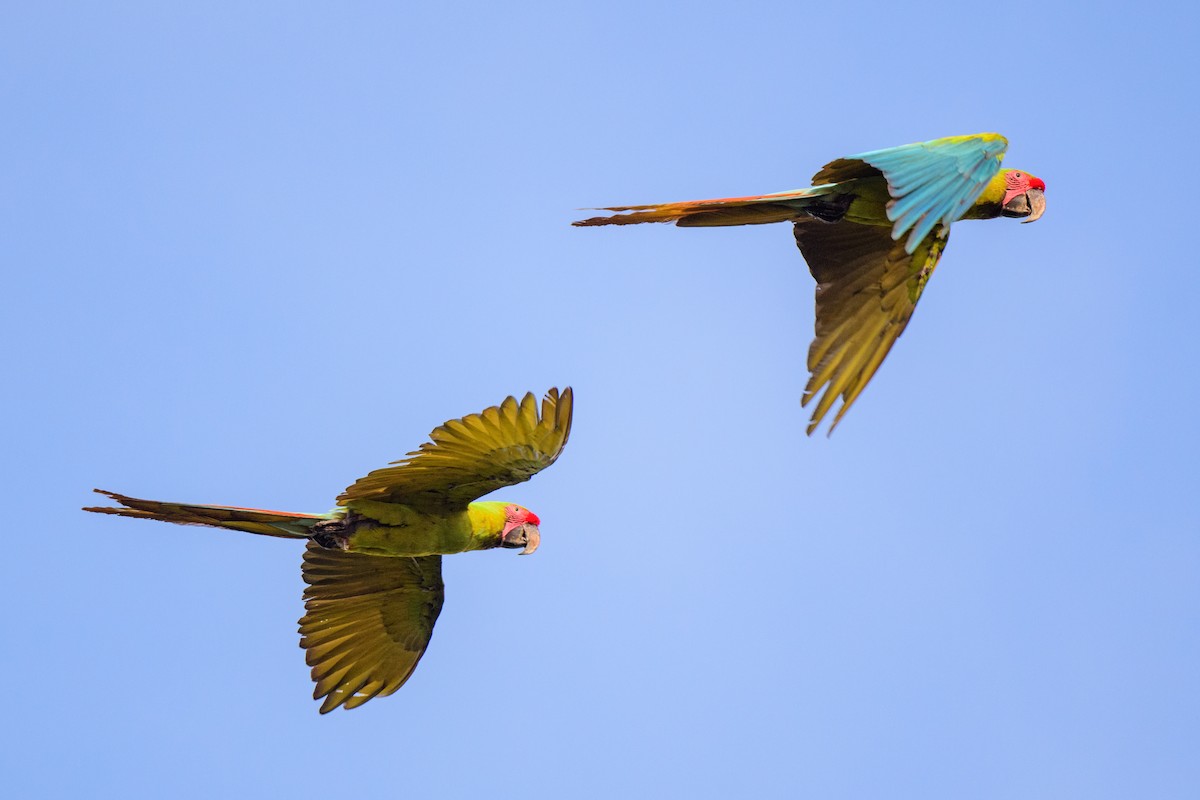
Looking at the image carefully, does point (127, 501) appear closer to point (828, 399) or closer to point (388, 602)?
point (388, 602)

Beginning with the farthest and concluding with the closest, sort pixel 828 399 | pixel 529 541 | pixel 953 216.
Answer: pixel 529 541 → pixel 828 399 → pixel 953 216

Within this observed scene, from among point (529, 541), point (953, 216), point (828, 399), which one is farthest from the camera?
point (529, 541)

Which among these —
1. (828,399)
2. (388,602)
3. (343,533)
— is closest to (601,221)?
(828,399)

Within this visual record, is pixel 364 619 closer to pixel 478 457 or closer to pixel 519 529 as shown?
pixel 519 529

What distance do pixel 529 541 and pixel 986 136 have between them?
144 inches

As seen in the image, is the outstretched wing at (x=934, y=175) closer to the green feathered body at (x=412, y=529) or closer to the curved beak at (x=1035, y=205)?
the curved beak at (x=1035, y=205)

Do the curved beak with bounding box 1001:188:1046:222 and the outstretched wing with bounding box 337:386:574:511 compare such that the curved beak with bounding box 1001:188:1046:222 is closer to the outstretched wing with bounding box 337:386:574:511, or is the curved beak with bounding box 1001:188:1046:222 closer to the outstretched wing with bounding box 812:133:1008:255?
the outstretched wing with bounding box 812:133:1008:255

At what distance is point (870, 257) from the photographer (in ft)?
34.8

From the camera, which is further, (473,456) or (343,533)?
(343,533)

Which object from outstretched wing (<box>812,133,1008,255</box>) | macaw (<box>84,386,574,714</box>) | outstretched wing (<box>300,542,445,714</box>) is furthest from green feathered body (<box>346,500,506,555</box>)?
outstretched wing (<box>812,133,1008,255</box>)

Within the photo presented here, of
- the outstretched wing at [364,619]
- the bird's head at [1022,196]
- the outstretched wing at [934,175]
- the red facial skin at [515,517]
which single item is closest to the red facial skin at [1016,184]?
the bird's head at [1022,196]

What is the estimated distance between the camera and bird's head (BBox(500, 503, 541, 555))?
35.3 ft

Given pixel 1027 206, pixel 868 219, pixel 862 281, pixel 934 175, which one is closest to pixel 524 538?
pixel 862 281

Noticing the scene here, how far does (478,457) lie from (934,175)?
114 inches
